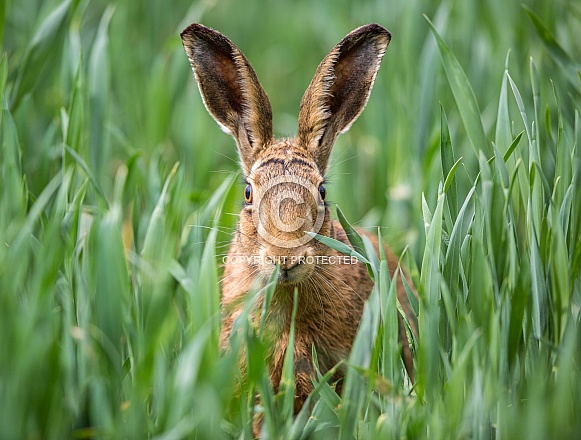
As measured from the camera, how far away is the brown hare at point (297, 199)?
349 centimetres

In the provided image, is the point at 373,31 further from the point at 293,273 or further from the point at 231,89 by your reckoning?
the point at 293,273

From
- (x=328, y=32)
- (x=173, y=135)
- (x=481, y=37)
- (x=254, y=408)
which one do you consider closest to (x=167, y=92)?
(x=173, y=135)

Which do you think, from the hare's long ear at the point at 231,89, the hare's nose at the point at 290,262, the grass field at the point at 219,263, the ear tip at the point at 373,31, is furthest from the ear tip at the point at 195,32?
the hare's nose at the point at 290,262

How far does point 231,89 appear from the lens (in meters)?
4.13

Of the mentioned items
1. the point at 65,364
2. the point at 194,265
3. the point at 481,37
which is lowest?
the point at 65,364

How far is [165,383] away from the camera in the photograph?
252 centimetres

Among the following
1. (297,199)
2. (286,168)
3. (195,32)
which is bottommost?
(297,199)

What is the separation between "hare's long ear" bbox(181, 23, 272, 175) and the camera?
12.9 ft

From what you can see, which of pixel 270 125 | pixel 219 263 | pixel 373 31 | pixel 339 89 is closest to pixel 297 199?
pixel 270 125

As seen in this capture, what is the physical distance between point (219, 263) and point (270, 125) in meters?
0.85

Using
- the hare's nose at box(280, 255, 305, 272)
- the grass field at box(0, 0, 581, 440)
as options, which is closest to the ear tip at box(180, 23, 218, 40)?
the grass field at box(0, 0, 581, 440)

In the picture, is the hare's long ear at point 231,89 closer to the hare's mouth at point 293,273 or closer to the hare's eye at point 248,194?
the hare's eye at point 248,194

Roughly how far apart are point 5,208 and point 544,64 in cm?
308

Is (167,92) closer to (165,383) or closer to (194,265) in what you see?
(194,265)
